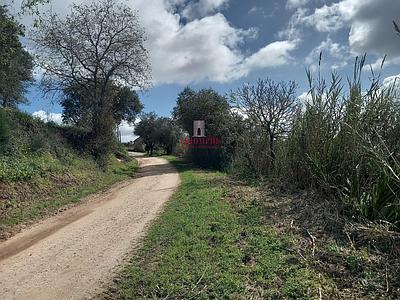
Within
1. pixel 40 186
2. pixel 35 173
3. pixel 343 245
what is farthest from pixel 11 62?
pixel 343 245

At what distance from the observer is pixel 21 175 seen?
13.0 meters

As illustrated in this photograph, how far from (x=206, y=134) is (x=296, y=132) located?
2135 centimetres

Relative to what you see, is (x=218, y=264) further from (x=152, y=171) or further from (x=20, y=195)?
(x=152, y=171)

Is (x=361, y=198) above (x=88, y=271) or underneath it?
above

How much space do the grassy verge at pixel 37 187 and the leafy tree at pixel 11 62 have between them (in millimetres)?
4173

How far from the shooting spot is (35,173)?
550 inches

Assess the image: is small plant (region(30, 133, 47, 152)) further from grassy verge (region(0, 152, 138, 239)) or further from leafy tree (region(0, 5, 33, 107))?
leafy tree (region(0, 5, 33, 107))

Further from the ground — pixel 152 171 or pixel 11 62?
pixel 11 62

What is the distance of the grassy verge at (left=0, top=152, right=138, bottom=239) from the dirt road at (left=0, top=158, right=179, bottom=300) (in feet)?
2.46

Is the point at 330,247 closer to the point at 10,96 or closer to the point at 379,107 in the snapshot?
the point at 379,107

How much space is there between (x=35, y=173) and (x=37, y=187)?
1.09 metres

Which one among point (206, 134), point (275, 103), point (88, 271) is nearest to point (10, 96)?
point (206, 134)

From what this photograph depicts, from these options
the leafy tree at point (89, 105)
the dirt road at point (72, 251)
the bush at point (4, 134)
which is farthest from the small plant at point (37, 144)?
the leafy tree at point (89, 105)

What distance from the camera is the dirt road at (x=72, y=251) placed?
5.34 meters
